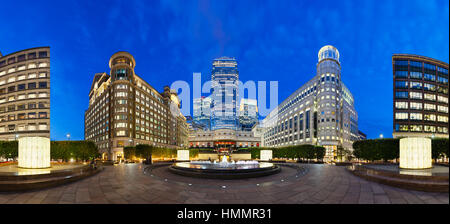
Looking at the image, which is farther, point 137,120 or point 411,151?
point 137,120

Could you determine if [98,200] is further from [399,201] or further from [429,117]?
[429,117]

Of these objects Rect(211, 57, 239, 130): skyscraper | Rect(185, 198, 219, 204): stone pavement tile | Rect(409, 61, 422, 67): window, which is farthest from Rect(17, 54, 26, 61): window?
Rect(211, 57, 239, 130): skyscraper

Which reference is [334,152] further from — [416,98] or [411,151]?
[411,151]

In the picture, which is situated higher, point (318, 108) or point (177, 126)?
point (318, 108)

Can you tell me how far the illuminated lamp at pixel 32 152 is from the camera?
15023mm

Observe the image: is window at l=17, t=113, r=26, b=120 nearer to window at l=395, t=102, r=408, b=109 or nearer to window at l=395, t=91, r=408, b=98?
window at l=395, t=102, r=408, b=109

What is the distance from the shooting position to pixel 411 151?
14.0 m

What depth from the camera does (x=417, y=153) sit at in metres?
13.8

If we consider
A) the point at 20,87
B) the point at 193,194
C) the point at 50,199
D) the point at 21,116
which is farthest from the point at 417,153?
the point at 20,87

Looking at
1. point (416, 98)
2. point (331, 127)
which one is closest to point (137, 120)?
point (331, 127)

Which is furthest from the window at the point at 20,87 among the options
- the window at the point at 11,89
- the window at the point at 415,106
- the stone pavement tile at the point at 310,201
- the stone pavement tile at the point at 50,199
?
the window at the point at 415,106

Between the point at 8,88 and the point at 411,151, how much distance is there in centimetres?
10154

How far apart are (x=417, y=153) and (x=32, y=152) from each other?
101 ft

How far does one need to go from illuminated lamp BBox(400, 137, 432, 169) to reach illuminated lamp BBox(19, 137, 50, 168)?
29724mm
